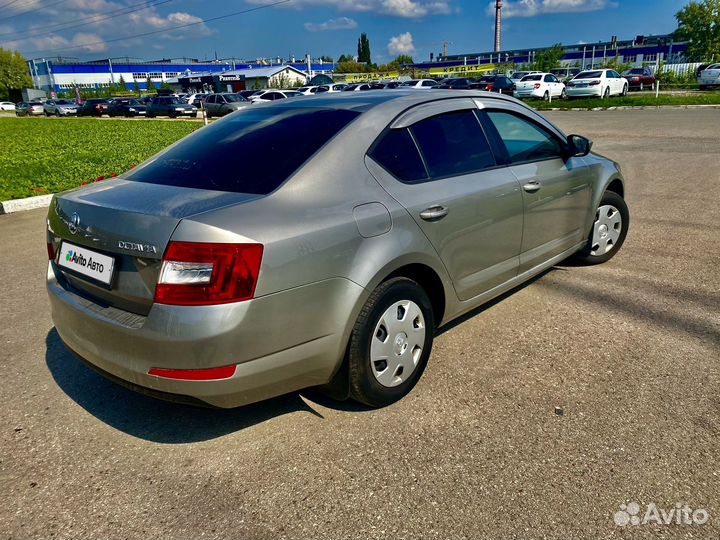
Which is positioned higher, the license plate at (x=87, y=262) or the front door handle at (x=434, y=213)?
the front door handle at (x=434, y=213)

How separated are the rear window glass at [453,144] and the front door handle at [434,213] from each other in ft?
0.73

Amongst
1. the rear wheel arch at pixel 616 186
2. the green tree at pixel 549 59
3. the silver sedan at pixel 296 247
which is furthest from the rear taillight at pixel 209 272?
the green tree at pixel 549 59

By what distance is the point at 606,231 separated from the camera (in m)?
5.10

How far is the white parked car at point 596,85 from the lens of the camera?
31.0 m

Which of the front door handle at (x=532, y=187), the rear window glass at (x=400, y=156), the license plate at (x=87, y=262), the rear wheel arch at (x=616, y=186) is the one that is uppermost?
the rear window glass at (x=400, y=156)

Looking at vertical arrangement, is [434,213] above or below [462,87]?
below

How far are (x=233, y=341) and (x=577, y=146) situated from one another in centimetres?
332

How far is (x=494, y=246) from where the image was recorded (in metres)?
3.62

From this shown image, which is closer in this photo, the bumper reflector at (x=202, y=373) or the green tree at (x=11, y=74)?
the bumper reflector at (x=202, y=373)

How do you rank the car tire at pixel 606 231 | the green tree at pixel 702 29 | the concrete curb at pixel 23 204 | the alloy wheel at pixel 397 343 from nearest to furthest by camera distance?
the alloy wheel at pixel 397 343 < the car tire at pixel 606 231 < the concrete curb at pixel 23 204 < the green tree at pixel 702 29

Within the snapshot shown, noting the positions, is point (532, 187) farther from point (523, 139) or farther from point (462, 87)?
point (462, 87)

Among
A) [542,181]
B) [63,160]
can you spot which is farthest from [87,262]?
[63,160]

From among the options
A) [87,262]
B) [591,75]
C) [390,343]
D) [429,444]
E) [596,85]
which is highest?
[591,75]

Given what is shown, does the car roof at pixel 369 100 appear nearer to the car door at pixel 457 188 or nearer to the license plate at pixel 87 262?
the car door at pixel 457 188
